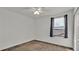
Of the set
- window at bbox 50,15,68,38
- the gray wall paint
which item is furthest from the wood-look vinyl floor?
window at bbox 50,15,68,38

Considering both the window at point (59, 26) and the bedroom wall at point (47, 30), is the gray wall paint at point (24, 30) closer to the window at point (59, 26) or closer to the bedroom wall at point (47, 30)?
the bedroom wall at point (47, 30)

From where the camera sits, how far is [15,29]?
1395 millimetres

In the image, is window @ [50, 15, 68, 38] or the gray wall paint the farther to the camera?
the gray wall paint

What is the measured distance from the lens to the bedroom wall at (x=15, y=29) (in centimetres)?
134

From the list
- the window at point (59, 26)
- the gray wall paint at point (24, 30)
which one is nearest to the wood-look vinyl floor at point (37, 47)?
the gray wall paint at point (24, 30)

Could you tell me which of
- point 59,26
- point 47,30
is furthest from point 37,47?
point 59,26

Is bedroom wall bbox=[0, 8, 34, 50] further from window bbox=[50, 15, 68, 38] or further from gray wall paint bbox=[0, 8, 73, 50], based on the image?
window bbox=[50, 15, 68, 38]

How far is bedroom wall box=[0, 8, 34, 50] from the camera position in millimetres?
1338

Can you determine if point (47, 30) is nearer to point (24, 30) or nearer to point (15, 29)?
point (24, 30)

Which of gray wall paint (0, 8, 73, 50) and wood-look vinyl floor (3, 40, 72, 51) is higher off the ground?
gray wall paint (0, 8, 73, 50)
